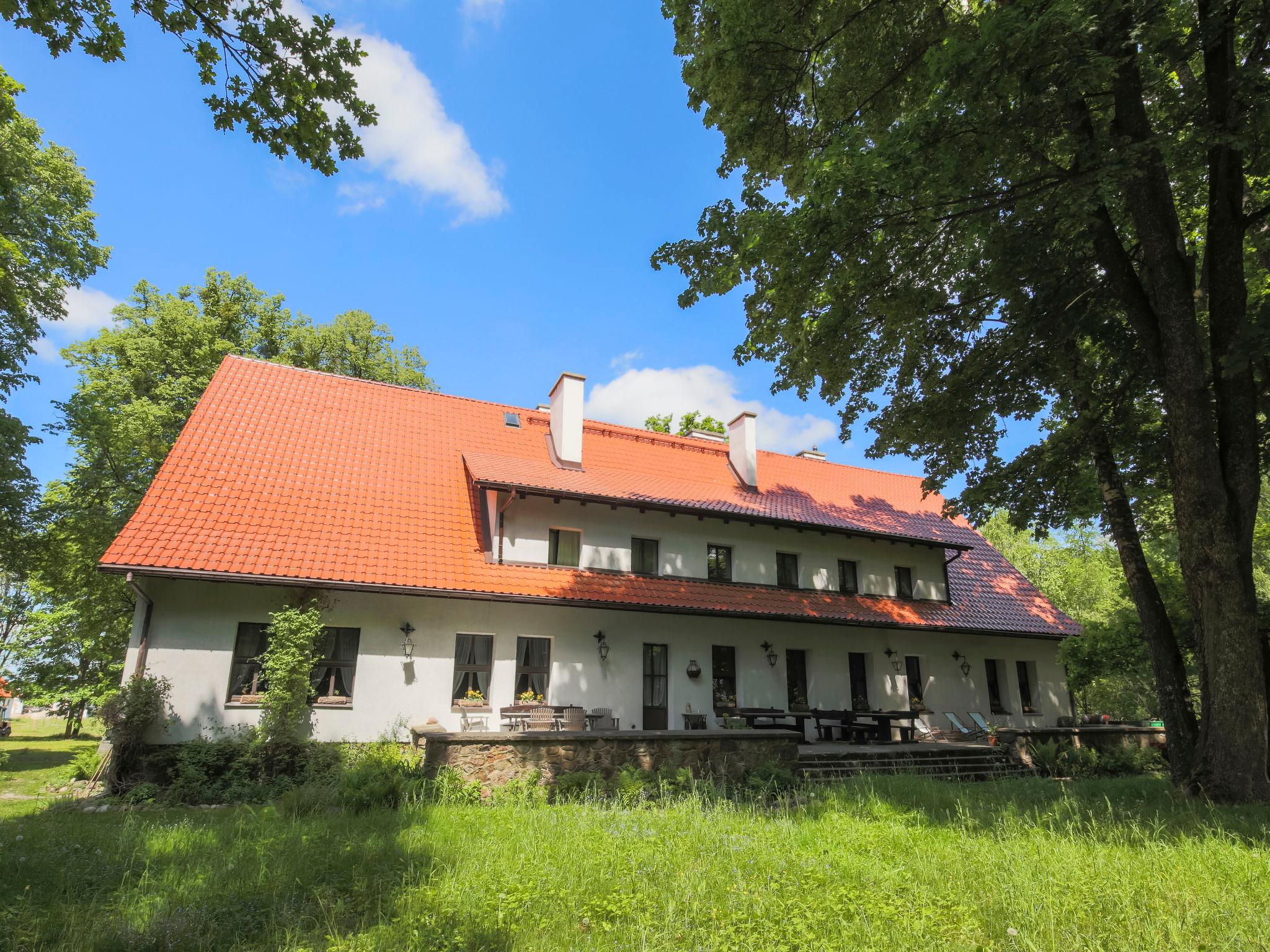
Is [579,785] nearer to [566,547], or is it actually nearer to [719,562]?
[566,547]

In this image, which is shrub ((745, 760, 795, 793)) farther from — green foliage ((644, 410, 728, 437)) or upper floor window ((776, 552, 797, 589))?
green foliage ((644, 410, 728, 437))

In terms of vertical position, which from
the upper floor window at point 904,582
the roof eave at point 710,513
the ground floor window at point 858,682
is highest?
the roof eave at point 710,513

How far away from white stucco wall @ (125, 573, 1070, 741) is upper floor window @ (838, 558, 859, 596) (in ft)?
4.41

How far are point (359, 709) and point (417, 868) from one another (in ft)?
27.0

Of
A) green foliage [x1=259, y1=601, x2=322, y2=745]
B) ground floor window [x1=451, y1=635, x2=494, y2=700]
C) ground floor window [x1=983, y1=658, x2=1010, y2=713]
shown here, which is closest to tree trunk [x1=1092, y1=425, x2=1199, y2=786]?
ground floor window [x1=983, y1=658, x2=1010, y2=713]

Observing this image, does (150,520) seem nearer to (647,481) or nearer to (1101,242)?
(647,481)

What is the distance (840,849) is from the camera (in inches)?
267

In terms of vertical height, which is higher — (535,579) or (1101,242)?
(1101,242)

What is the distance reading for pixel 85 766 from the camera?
12445mm

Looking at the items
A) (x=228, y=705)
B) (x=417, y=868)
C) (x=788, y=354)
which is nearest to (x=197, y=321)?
(x=228, y=705)

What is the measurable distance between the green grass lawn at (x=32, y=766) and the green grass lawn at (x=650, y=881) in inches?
80.6

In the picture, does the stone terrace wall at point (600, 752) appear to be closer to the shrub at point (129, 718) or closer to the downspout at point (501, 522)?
the shrub at point (129, 718)

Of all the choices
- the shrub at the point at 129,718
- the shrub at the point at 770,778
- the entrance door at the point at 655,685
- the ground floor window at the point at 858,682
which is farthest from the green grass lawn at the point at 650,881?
the ground floor window at the point at 858,682

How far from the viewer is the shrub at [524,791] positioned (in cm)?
1026
